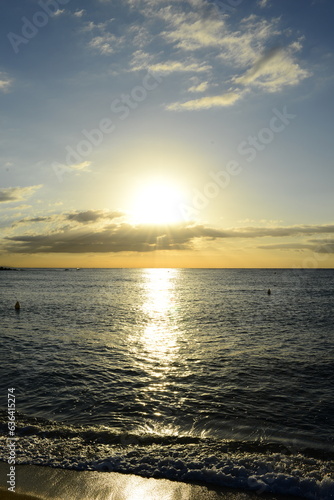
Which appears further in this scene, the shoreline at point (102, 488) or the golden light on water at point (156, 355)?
the golden light on water at point (156, 355)

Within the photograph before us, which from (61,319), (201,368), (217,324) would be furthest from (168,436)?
(61,319)

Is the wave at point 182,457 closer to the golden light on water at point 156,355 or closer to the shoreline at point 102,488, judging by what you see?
the shoreline at point 102,488

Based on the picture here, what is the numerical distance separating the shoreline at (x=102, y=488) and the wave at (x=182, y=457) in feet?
0.84

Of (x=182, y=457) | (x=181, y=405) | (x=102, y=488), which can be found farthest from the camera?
(x=181, y=405)

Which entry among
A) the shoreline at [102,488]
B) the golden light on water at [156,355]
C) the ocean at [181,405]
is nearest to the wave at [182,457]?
the ocean at [181,405]

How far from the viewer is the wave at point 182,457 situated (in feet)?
27.8

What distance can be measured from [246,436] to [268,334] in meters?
19.8

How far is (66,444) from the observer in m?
10.3

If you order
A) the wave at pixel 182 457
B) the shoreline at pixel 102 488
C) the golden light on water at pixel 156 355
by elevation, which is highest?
the shoreline at pixel 102 488

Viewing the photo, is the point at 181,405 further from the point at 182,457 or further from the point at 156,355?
the point at 156,355

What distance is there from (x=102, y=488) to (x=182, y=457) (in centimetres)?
263

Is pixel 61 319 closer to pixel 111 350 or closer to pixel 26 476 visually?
pixel 111 350

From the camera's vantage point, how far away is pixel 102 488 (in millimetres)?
8055

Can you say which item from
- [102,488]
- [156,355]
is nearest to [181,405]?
[102,488]
